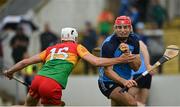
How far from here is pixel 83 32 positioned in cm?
2286

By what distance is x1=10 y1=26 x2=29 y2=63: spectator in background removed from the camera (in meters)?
21.1

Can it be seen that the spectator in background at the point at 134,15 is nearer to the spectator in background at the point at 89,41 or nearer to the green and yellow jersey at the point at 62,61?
the spectator in background at the point at 89,41

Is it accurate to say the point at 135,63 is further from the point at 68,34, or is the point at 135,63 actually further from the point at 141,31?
the point at 141,31

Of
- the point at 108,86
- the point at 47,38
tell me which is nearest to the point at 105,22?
the point at 47,38

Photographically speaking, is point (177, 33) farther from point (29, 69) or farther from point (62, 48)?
point (62, 48)

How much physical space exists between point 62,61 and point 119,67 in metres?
1.05

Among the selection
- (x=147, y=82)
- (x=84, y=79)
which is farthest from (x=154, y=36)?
(x=147, y=82)

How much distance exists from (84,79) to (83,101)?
550 mm

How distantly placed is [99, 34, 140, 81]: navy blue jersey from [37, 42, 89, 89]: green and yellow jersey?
0.40 m

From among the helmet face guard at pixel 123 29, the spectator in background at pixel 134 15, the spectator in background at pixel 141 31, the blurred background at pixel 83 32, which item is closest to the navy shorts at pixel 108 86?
the helmet face guard at pixel 123 29

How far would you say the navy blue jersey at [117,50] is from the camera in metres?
13.3

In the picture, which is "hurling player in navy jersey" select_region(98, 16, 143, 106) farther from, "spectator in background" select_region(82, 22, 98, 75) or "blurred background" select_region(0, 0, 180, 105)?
"spectator in background" select_region(82, 22, 98, 75)

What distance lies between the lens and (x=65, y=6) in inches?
956

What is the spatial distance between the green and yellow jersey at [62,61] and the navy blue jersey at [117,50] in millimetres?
403
